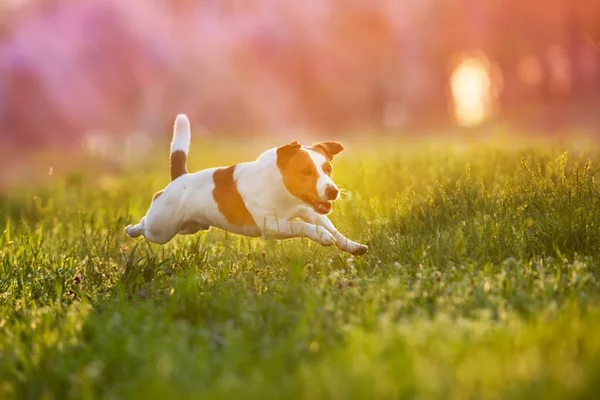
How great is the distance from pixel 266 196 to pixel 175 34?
20304 mm

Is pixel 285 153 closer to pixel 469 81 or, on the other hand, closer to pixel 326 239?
pixel 326 239

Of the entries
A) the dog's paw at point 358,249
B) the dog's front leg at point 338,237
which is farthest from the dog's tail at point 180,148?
the dog's paw at point 358,249

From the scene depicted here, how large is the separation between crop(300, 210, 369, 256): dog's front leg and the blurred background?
12379 mm

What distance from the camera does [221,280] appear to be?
15.9 feet

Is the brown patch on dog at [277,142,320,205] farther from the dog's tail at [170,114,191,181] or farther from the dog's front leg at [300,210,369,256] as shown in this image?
the dog's tail at [170,114,191,181]

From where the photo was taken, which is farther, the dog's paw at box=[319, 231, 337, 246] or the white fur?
the white fur

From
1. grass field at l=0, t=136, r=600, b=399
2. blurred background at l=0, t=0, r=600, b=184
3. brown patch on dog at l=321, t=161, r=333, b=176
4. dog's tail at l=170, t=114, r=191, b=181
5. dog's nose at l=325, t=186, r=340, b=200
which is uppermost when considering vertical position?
blurred background at l=0, t=0, r=600, b=184

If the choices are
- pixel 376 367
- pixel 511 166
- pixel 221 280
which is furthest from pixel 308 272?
pixel 511 166

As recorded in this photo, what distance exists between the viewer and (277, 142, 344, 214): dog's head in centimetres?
530

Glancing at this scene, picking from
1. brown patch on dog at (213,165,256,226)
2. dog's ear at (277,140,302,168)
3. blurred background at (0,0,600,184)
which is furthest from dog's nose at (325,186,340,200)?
blurred background at (0,0,600,184)

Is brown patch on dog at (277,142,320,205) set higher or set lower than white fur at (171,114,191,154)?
lower

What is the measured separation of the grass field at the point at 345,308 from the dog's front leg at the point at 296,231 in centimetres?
11

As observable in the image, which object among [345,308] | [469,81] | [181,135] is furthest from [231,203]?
[469,81]

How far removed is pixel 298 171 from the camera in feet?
17.6
